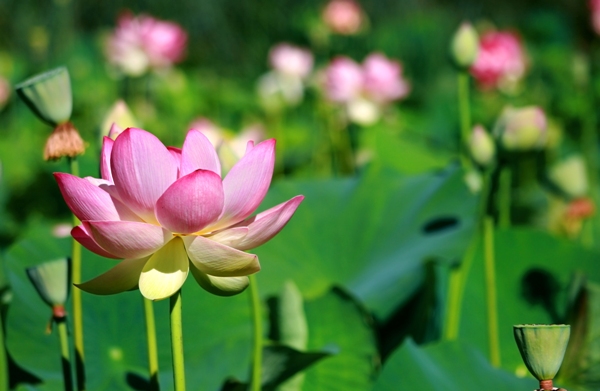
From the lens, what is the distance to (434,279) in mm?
841

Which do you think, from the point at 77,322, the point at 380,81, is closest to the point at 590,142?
the point at 380,81

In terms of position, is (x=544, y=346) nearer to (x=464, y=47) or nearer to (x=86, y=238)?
(x=86, y=238)

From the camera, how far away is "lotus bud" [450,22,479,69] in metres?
0.94

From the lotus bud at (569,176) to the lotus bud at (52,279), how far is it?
2.21 ft

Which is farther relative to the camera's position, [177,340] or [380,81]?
[380,81]

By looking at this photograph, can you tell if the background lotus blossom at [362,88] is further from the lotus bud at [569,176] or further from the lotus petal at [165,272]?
the lotus petal at [165,272]

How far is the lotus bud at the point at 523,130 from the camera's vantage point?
696mm

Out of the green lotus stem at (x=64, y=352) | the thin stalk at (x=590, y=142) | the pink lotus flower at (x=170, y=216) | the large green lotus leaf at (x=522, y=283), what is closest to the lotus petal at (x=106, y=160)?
the pink lotus flower at (x=170, y=216)

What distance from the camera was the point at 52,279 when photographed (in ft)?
1.73

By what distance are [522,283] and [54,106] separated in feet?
2.06

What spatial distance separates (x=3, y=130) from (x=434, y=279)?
2078mm

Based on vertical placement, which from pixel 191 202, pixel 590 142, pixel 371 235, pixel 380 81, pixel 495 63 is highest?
pixel 495 63

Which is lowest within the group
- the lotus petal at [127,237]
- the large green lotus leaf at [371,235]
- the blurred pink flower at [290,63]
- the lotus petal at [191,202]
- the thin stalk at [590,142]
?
the lotus petal at [127,237]

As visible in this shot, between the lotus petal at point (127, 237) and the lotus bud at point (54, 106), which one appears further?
the lotus bud at point (54, 106)
